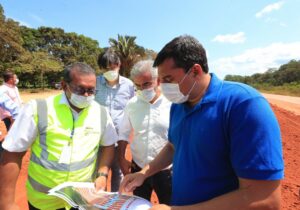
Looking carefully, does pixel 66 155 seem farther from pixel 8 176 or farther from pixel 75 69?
pixel 75 69

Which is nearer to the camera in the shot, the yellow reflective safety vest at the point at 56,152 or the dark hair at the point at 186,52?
the dark hair at the point at 186,52

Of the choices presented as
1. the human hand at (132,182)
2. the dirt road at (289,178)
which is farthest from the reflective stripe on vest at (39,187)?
the dirt road at (289,178)

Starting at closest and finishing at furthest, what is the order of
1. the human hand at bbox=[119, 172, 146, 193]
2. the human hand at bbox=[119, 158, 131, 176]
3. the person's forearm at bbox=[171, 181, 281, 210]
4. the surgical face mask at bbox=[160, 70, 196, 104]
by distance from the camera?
the person's forearm at bbox=[171, 181, 281, 210], the surgical face mask at bbox=[160, 70, 196, 104], the human hand at bbox=[119, 172, 146, 193], the human hand at bbox=[119, 158, 131, 176]

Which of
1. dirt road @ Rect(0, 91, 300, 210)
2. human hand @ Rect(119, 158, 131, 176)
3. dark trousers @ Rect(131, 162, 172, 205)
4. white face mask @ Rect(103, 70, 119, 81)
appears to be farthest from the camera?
dirt road @ Rect(0, 91, 300, 210)

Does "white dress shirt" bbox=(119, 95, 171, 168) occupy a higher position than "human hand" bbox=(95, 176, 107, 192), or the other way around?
"white dress shirt" bbox=(119, 95, 171, 168)

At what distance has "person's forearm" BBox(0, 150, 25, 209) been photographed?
2.01 meters

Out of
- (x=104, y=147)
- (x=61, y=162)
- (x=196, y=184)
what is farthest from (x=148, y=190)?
(x=196, y=184)

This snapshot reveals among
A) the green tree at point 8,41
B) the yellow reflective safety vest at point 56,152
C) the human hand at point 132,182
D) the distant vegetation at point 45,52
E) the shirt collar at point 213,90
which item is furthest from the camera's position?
the distant vegetation at point 45,52

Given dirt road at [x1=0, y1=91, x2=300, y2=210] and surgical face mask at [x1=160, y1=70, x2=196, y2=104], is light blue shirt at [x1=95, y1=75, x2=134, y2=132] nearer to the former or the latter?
dirt road at [x1=0, y1=91, x2=300, y2=210]

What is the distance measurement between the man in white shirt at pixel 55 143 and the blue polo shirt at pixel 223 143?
833mm

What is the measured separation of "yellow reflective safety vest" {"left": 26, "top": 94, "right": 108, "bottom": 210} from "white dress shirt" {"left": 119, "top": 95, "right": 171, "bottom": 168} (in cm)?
75

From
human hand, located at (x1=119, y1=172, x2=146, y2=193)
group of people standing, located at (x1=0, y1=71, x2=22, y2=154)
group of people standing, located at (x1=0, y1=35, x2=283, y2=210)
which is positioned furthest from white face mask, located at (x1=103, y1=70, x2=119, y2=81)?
group of people standing, located at (x1=0, y1=71, x2=22, y2=154)

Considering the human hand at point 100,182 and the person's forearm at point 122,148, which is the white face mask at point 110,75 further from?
the human hand at point 100,182

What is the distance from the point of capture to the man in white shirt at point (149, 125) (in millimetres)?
2834
